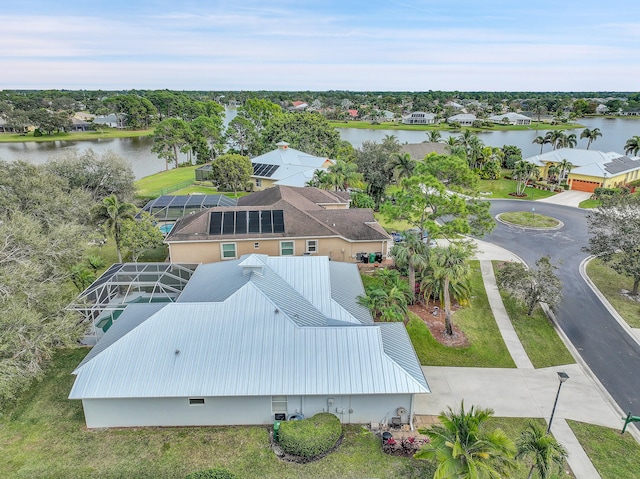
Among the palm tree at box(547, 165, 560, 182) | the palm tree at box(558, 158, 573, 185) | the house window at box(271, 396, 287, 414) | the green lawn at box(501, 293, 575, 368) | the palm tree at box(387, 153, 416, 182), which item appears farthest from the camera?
the palm tree at box(547, 165, 560, 182)

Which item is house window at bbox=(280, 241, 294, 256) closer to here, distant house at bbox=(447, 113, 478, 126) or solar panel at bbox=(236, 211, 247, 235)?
solar panel at bbox=(236, 211, 247, 235)

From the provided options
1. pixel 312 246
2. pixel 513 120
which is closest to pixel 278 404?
pixel 312 246

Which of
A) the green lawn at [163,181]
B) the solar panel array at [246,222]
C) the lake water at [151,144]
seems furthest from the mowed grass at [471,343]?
the lake water at [151,144]

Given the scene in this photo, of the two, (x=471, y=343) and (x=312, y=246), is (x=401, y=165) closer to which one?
(x=312, y=246)

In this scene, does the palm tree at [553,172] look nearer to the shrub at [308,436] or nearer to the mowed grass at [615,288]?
the mowed grass at [615,288]

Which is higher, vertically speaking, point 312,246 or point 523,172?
point 523,172

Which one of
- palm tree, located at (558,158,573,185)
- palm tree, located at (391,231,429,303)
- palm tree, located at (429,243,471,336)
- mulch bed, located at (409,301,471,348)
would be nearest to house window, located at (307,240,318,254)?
palm tree, located at (391,231,429,303)
